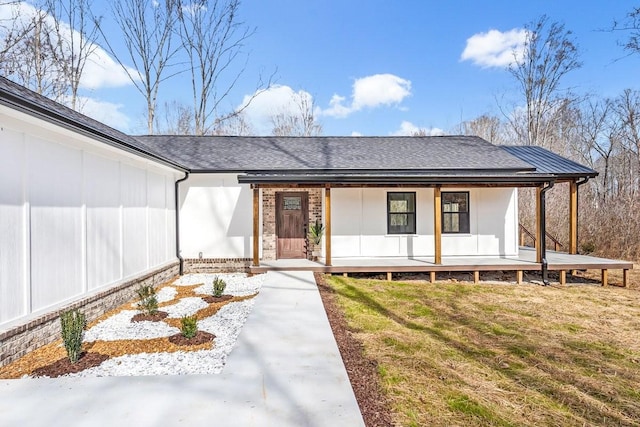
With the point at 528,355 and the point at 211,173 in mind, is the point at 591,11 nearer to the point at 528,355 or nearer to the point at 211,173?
the point at 528,355

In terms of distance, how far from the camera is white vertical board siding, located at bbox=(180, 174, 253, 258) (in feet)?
31.2

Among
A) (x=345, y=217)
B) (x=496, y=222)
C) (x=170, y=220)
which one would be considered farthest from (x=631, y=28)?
(x=170, y=220)

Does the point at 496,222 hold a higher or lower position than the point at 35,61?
lower

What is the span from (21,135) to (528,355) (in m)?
7.06

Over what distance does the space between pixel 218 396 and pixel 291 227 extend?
7.10 metres

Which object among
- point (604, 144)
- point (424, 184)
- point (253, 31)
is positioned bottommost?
point (424, 184)

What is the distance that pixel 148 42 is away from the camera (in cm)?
1959

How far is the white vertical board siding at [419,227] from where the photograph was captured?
32.4ft

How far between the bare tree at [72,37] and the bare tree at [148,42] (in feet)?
4.69

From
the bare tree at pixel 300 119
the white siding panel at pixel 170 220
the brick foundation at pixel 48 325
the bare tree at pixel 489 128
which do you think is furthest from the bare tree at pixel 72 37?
the bare tree at pixel 489 128

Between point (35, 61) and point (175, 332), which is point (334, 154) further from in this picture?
point (35, 61)

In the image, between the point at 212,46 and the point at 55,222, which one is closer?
the point at 55,222

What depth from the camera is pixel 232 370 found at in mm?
3453

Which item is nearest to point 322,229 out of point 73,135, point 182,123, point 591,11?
point 73,135
